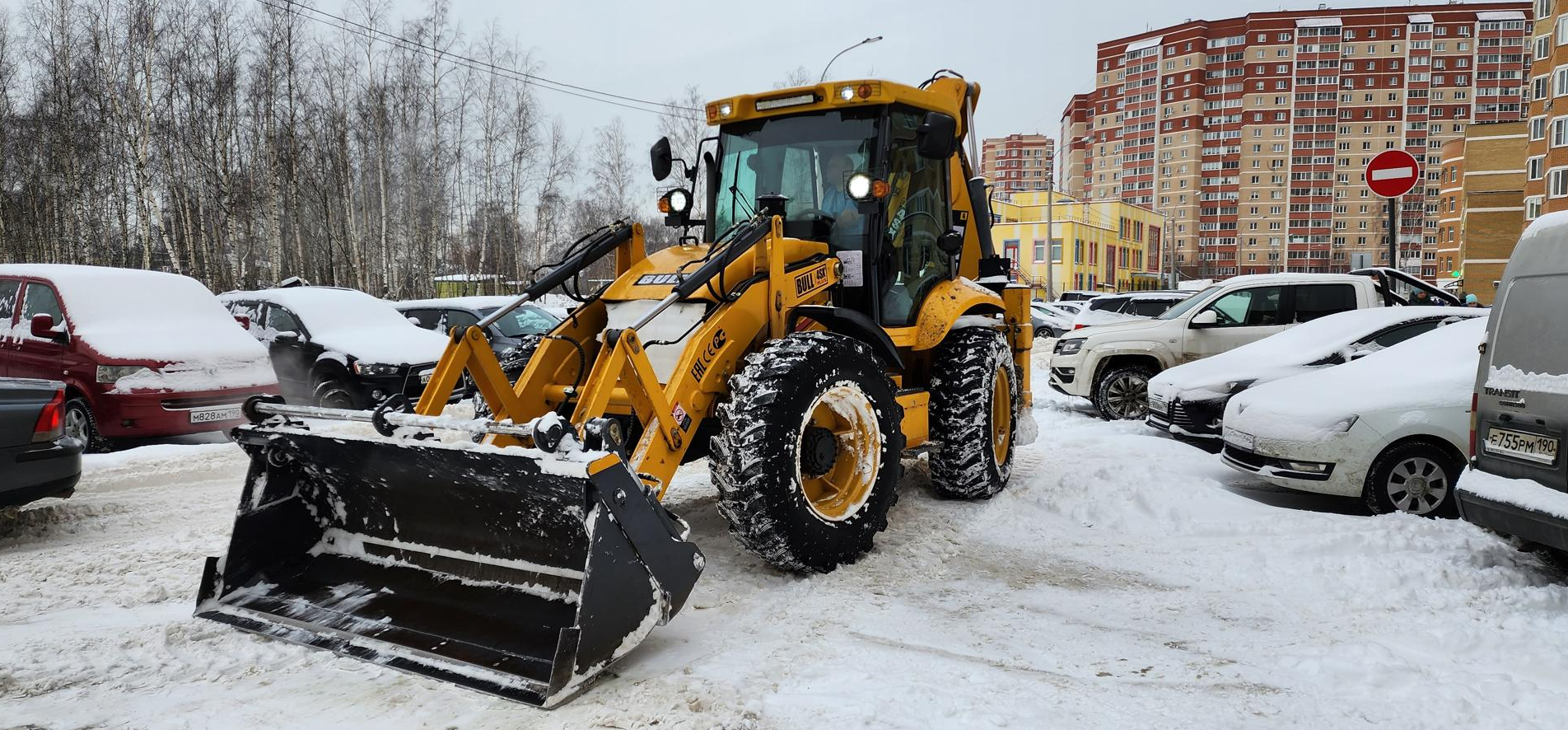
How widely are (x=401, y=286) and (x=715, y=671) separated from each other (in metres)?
32.0

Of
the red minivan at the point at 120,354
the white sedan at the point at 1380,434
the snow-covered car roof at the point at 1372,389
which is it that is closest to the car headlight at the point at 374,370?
the red minivan at the point at 120,354

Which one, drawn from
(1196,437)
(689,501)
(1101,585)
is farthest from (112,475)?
(1196,437)

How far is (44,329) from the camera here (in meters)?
8.11

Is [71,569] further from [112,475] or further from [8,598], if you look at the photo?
[112,475]

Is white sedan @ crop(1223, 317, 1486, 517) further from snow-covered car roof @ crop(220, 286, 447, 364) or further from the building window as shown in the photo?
the building window

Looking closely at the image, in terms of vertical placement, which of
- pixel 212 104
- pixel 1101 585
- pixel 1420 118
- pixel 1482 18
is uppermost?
pixel 1482 18

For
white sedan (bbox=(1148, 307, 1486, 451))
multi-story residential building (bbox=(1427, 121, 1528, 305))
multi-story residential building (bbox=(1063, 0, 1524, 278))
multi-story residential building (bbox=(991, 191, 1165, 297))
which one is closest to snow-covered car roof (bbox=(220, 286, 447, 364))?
white sedan (bbox=(1148, 307, 1486, 451))

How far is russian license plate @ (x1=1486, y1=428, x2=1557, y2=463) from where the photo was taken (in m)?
4.21

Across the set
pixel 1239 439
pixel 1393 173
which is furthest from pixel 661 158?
pixel 1393 173

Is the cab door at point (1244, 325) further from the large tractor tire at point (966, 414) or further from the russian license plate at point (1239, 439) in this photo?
the large tractor tire at point (966, 414)

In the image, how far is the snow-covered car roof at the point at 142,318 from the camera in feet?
26.9

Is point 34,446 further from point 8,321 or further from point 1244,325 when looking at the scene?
point 1244,325

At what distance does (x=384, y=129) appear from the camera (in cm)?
2638

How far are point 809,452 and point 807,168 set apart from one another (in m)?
2.04
